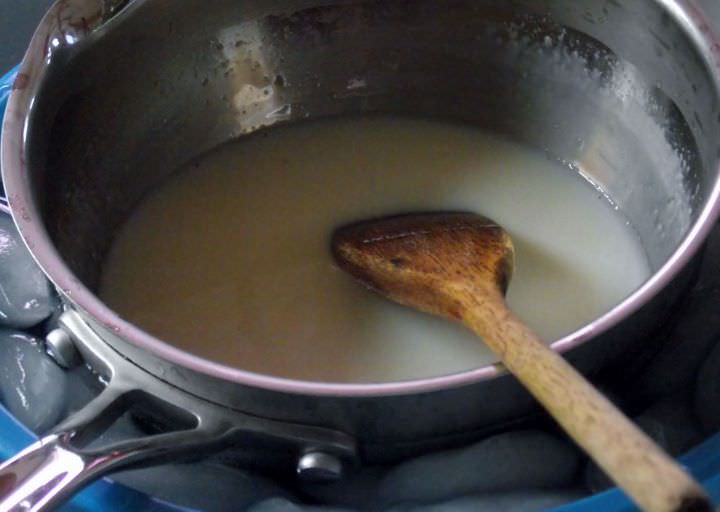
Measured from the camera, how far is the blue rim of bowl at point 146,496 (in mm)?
493

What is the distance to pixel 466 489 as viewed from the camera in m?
0.54

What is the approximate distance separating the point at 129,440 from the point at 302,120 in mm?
465

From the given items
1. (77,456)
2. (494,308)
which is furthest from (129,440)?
(494,308)

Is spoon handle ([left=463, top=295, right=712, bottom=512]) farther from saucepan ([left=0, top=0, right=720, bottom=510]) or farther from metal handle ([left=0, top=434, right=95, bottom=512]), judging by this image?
metal handle ([left=0, top=434, right=95, bottom=512])

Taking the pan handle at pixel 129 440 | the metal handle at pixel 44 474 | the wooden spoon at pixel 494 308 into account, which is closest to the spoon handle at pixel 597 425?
the wooden spoon at pixel 494 308

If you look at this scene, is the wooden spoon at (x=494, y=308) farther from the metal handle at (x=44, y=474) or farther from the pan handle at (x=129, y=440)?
the metal handle at (x=44, y=474)

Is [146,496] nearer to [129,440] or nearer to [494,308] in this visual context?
[129,440]

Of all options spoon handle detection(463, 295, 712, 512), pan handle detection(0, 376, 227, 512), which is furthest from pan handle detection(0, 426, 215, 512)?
spoon handle detection(463, 295, 712, 512)

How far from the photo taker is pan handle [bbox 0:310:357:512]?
1.49 feet

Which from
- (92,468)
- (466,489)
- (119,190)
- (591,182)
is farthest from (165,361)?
(591,182)

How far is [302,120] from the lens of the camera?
89cm

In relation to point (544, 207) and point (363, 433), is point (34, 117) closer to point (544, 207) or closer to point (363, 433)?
point (363, 433)

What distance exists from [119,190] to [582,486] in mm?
450

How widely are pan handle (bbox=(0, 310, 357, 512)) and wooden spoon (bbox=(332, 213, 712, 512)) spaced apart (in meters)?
0.12
